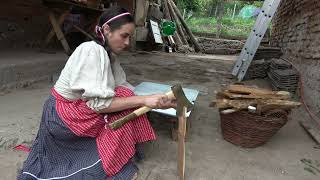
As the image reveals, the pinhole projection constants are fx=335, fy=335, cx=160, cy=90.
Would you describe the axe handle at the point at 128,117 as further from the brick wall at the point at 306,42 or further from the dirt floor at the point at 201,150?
the brick wall at the point at 306,42

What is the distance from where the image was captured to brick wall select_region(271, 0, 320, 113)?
4113 millimetres

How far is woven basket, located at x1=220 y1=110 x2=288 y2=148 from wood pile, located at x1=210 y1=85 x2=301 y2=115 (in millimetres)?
50

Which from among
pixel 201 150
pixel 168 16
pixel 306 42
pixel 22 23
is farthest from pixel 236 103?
pixel 168 16

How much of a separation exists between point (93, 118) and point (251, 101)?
1.33 meters

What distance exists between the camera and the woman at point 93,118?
1935 millimetres

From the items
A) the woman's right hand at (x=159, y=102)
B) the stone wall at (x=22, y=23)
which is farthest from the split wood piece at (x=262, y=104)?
the stone wall at (x=22, y=23)

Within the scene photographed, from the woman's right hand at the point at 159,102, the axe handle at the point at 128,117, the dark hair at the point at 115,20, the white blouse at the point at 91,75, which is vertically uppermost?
the dark hair at the point at 115,20

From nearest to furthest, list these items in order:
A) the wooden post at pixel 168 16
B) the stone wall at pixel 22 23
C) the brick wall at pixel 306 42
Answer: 1. the brick wall at pixel 306 42
2. the stone wall at pixel 22 23
3. the wooden post at pixel 168 16

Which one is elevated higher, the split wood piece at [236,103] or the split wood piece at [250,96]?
the split wood piece at [250,96]

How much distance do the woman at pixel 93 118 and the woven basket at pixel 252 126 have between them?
880mm

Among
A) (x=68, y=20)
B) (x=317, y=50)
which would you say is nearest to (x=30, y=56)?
(x=68, y=20)

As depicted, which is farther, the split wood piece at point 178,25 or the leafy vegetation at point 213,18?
the leafy vegetation at point 213,18

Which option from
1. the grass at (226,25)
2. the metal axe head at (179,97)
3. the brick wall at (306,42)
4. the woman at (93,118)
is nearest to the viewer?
the metal axe head at (179,97)

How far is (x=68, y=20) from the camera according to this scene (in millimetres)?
6590
